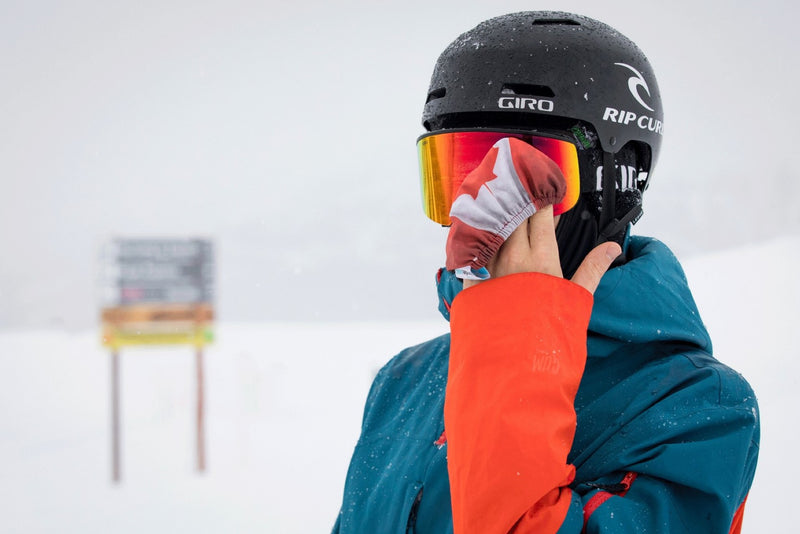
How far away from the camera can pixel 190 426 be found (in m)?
12.0

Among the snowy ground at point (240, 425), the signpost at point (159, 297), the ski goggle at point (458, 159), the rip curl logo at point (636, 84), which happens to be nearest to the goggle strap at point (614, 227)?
the ski goggle at point (458, 159)

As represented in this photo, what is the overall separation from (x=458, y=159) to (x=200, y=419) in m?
8.30

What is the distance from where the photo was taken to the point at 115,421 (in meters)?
8.71

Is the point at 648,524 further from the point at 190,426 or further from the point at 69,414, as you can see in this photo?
the point at 69,414

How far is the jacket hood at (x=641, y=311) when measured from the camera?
113cm

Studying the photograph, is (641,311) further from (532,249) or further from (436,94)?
(436,94)

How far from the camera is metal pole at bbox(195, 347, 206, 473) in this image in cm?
875

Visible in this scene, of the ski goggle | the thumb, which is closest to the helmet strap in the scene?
the ski goggle

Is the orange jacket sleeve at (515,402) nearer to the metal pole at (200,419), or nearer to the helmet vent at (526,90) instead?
the helmet vent at (526,90)

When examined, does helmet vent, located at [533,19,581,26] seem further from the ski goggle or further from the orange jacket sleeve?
the orange jacket sleeve

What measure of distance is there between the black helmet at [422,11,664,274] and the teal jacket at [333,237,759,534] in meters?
0.14

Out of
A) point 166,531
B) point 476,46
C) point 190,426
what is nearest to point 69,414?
point 190,426

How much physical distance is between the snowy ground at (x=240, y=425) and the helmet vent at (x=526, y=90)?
407cm

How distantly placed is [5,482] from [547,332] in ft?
33.6
